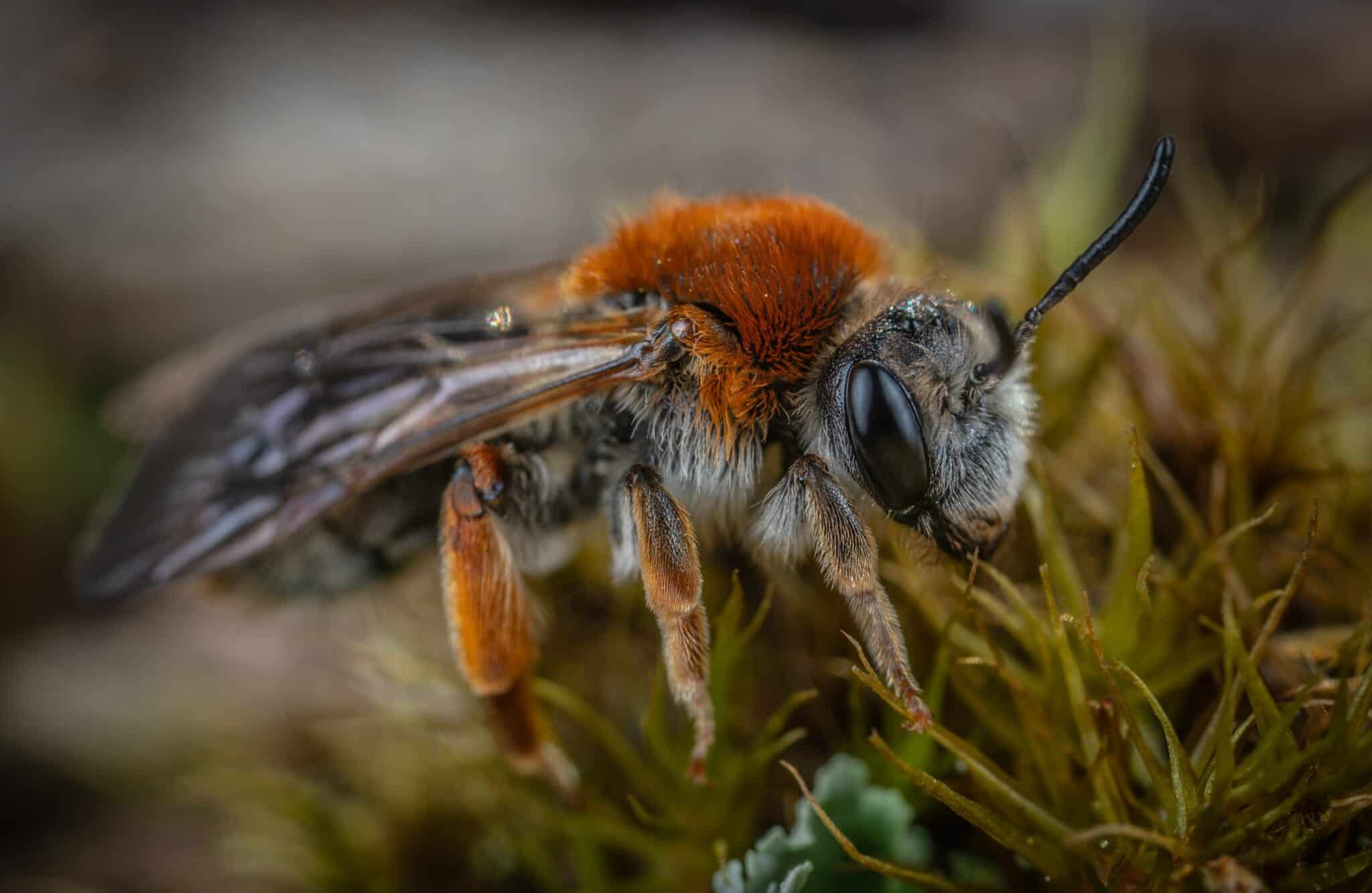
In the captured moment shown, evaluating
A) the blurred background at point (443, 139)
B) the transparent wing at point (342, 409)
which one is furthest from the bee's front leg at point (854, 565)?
the blurred background at point (443, 139)

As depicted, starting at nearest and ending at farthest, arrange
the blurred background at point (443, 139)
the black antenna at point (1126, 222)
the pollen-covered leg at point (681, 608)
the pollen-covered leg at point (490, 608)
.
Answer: the black antenna at point (1126, 222) → the pollen-covered leg at point (681, 608) → the pollen-covered leg at point (490, 608) → the blurred background at point (443, 139)

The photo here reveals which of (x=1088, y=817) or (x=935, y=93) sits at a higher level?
(x=935, y=93)

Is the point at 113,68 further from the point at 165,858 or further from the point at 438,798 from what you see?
the point at 438,798

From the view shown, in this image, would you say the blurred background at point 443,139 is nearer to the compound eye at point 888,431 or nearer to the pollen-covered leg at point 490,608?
the pollen-covered leg at point 490,608

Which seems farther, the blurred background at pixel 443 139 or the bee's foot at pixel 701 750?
the blurred background at pixel 443 139

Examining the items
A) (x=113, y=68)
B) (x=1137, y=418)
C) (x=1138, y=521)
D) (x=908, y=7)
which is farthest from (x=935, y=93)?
(x=113, y=68)

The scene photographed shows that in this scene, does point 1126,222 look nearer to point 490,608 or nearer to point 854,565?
point 854,565

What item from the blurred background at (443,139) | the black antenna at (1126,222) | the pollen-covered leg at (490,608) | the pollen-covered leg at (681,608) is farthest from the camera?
the blurred background at (443,139)
